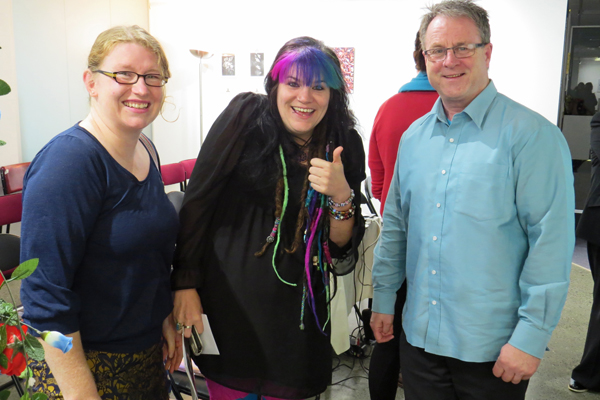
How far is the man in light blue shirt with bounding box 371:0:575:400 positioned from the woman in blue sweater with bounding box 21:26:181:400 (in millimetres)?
734

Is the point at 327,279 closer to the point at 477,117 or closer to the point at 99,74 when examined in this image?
the point at 477,117

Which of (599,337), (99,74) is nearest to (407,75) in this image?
(599,337)

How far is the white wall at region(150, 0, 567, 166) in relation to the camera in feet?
16.8

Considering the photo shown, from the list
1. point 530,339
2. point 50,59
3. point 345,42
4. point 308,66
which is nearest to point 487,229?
point 530,339

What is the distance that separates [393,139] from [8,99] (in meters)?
3.83

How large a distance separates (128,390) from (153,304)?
0.22 m

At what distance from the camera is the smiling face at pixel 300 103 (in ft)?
4.00

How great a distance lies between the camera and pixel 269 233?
1271mm

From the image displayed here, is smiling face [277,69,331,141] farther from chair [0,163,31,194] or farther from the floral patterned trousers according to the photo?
chair [0,163,31,194]

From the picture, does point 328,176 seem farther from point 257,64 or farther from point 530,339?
point 257,64

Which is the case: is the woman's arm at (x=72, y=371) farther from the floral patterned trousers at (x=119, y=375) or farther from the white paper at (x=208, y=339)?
the white paper at (x=208, y=339)

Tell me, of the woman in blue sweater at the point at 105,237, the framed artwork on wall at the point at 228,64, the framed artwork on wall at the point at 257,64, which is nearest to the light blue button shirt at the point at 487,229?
the woman in blue sweater at the point at 105,237

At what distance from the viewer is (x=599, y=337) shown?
2475 mm

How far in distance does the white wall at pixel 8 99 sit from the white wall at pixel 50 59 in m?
0.08
